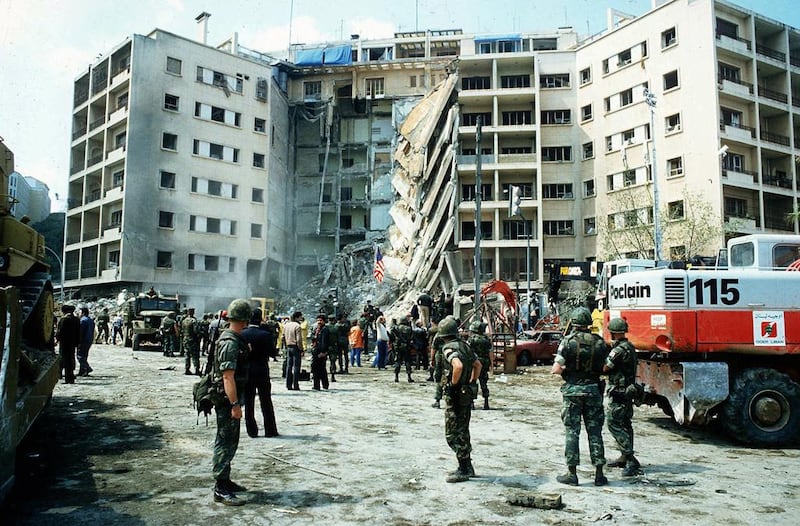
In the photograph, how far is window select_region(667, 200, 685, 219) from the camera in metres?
34.4

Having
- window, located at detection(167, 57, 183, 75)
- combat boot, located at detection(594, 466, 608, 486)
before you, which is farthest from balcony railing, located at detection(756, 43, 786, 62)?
combat boot, located at detection(594, 466, 608, 486)

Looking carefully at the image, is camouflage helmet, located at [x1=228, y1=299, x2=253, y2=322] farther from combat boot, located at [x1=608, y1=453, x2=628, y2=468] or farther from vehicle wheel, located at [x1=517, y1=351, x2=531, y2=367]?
vehicle wheel, located at [x1=517, y1=351, x2=531, y2=367]

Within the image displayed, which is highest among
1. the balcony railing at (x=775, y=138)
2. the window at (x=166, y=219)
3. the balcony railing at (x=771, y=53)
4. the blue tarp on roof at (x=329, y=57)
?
the blue tarp on roof at (x=329, y=57)

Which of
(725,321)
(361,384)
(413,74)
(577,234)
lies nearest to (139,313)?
(361,384)

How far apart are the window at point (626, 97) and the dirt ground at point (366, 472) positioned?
34.9 m

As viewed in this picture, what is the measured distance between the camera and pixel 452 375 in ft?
20.4

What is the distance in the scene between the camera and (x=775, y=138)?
3838 cm

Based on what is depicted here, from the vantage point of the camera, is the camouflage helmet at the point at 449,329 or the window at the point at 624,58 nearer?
the camouflage helmet at the point at 449,329

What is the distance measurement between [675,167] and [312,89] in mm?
34236

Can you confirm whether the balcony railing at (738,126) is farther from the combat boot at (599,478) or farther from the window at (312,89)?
the combat boot at (599,478)

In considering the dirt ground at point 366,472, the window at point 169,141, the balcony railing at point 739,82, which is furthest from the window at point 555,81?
the dirt ground at point 366,472

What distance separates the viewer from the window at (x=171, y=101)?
4303 cm

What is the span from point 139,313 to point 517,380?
18.9 m

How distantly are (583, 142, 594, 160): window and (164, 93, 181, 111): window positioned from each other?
32010 millimetres
